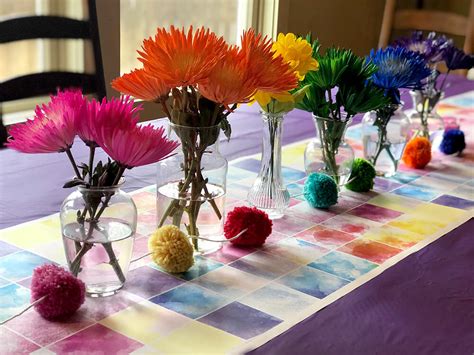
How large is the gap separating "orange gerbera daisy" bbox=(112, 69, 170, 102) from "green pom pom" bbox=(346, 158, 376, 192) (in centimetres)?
50

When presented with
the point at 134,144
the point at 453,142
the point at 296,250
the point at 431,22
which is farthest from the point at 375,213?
the point at 431,22

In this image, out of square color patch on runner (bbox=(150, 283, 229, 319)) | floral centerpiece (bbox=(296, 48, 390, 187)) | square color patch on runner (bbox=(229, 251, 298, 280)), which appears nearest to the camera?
square color patch on runner (bbox=(150, 283, 229, 319))

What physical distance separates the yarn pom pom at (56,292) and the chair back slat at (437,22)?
2.31 m

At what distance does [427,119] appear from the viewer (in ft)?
5.89

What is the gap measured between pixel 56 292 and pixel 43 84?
0.98 metres

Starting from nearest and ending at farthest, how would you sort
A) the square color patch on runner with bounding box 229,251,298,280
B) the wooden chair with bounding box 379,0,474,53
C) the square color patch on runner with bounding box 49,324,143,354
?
the square color patch on runner with bounding box 49,324,143,354 → the square color patch on runner with bounding box 229,251,298,280 → the wooden chair with bounding box 379,0,474,53

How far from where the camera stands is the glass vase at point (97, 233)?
0.93m

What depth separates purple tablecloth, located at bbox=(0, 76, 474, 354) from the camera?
2.88 ft

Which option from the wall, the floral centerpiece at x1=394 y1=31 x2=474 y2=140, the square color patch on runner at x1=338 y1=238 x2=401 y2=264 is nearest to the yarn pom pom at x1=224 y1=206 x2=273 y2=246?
the square color patch on runner at x1=338 y1=238 x2=401 y2=264

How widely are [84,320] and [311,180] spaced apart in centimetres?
54

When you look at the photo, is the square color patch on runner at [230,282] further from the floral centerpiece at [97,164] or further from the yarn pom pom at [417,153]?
the yarn pom pom at [417,153]

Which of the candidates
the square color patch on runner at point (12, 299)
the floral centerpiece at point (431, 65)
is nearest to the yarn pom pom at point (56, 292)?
the square color patch on runner at point (12, 299)

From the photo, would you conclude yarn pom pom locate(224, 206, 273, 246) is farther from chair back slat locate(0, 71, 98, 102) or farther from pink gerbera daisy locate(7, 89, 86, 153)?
chair back slat locate(0, 71, 98, 102)

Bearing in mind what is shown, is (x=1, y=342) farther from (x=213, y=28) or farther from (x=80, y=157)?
(x=213, y=28)
